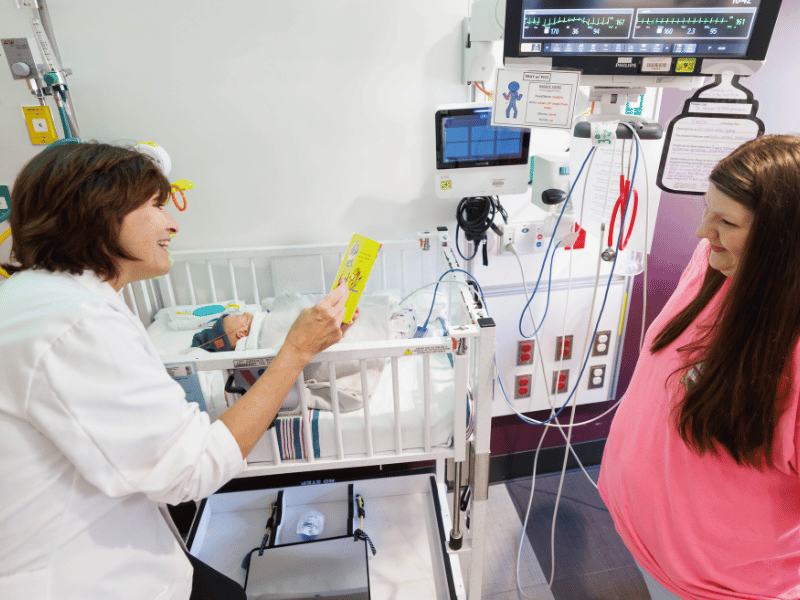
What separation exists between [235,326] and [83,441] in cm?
89

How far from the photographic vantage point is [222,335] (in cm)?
154

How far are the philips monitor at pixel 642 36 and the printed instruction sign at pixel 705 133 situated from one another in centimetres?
15

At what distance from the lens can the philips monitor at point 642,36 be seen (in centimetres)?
110

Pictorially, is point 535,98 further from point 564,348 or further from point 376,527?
point 376,527

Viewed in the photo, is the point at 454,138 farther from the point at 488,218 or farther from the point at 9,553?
the point at 9,553

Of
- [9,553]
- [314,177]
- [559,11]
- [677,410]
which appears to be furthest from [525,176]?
[9,553]

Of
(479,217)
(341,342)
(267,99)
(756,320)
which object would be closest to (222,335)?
(341,342)

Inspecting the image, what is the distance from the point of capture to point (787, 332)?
785 millimetres

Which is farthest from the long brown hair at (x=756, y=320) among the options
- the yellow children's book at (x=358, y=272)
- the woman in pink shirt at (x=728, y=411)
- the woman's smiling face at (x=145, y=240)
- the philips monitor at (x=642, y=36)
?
the woman's smiling face at (x=145, y=240)

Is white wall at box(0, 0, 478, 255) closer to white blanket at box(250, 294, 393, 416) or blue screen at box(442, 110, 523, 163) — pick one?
blue screen at box(442, 110, 523, 163)

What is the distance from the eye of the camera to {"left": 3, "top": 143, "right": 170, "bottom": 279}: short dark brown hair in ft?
2.68

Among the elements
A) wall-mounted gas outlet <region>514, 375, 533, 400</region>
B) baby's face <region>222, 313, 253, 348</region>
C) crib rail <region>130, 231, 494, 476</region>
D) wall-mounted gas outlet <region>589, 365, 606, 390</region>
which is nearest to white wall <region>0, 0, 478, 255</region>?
crib rail <region>130, 231, 494, 476</region>

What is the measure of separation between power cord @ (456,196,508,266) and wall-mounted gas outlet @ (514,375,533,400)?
610mm

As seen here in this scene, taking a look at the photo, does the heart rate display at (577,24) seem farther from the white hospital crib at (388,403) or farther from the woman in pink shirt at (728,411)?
the white hospital crib at (388,403)
